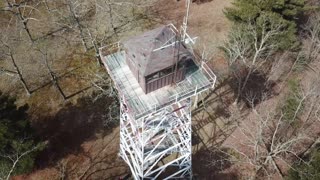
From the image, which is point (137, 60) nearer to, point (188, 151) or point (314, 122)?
point (188, 151)

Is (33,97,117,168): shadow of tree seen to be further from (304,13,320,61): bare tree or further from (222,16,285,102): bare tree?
(304,13,320,61): bare tree

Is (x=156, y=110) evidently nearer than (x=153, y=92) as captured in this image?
Yes

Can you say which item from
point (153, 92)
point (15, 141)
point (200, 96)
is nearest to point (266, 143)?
point (200, 96)

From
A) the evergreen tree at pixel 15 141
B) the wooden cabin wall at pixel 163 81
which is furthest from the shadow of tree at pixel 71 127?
the wooden cabin wall at pixel 163 81

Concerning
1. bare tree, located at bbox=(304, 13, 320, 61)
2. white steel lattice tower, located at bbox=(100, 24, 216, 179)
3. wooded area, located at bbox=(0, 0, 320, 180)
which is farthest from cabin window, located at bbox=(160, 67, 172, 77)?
bare tree, located at bbox=(304, 13, 320, 61)

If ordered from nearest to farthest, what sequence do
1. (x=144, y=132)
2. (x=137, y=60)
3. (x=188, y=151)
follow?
(x=137, y=60), (x=144, y=132), (x=188, y=151)

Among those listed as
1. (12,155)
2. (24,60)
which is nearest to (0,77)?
(24,60)

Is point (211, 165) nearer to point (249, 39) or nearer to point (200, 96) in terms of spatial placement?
point (200, 96)

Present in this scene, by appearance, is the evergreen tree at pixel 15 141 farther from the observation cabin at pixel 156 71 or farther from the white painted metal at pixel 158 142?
the observation cabin at pixel 156 71
